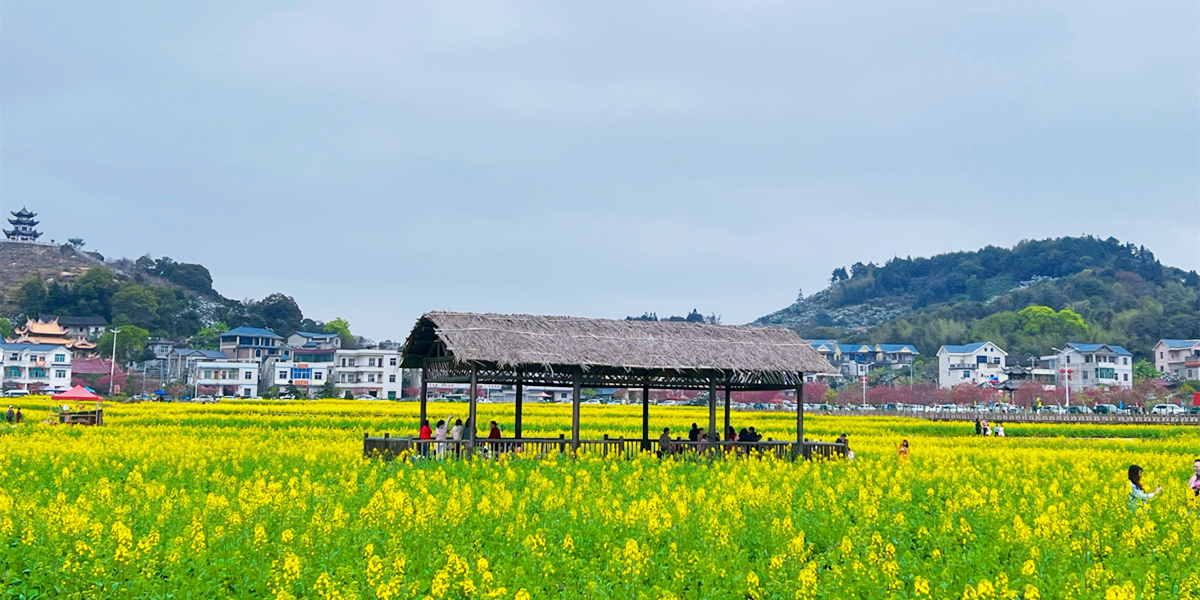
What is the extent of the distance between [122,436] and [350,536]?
68.9ft

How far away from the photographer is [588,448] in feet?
79.4

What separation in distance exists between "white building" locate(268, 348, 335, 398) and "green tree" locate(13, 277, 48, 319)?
4812 centimetres

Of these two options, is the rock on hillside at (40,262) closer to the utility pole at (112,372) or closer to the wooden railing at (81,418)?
the utility pole at (112,372)

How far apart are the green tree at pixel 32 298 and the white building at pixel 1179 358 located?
139063mm

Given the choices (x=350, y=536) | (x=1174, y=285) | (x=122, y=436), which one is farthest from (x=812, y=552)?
(x=1174, y=285)

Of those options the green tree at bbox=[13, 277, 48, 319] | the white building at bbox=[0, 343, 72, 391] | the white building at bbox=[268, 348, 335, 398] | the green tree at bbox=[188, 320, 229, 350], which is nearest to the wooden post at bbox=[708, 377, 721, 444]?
the white building at bbox=[268, 348, 335, 398]

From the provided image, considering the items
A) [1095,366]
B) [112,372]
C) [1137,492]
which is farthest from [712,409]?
[1095,366]

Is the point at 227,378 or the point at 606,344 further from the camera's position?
the point at 227,378

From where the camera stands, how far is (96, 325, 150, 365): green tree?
115812mm

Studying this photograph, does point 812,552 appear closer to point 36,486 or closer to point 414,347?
point 36,486

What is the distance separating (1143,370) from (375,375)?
83309mm

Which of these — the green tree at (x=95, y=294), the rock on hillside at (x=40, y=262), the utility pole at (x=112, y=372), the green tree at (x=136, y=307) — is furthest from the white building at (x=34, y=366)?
the rock on hillside at (x=40, y=262)

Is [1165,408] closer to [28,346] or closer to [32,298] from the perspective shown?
[28,346]

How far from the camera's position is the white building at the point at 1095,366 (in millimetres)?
109938
